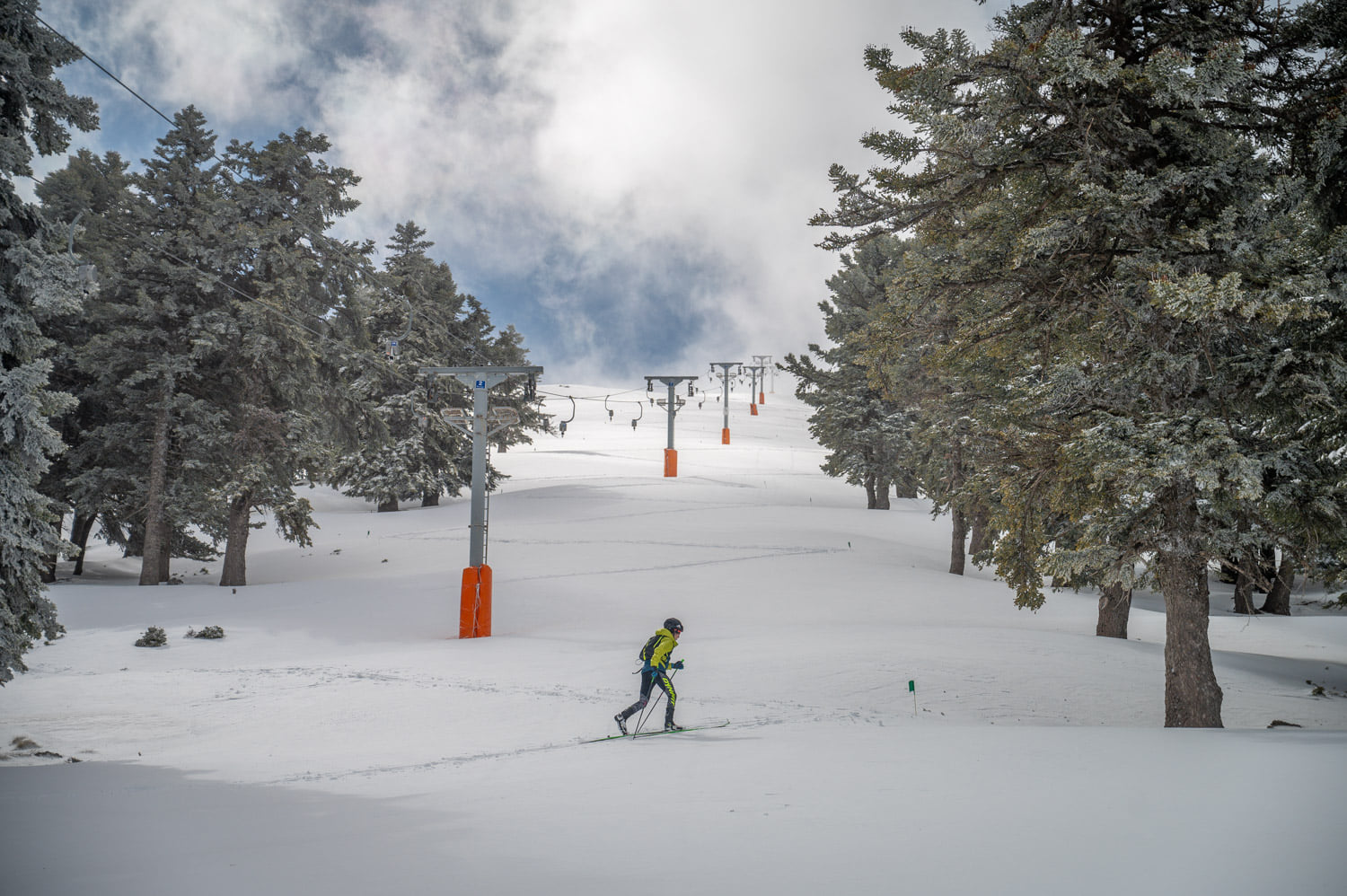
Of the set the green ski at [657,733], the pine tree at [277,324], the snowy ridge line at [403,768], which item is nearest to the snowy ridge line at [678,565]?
the pine tree at [277,324]

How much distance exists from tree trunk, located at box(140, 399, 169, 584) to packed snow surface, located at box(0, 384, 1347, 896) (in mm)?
1775

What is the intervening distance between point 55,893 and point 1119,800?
7.30m

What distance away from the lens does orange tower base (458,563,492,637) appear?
1720 cm

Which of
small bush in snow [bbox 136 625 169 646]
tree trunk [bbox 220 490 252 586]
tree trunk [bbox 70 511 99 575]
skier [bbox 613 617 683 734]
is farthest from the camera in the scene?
tree trunk [bbox 70 511 99 575]

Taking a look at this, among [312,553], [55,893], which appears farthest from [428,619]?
[55,893]

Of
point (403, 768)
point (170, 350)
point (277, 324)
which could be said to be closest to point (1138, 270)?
point (403, 768)

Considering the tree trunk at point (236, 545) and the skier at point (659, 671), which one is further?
the tree trunk at point (236, 545)

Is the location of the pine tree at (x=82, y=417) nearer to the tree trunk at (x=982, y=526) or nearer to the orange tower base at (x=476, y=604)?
the orange tower base at (x=476, y=604)

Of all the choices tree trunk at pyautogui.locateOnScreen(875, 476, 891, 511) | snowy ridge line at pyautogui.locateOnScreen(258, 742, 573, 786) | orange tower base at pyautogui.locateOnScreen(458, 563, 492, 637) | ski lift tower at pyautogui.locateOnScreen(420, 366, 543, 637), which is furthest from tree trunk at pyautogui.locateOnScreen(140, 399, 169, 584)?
tree trunk at pyautogui.locateOnScreen(875, 476, 891, 511)

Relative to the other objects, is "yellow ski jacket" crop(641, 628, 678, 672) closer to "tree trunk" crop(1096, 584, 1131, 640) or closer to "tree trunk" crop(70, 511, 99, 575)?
"tree trunk" crop(1096, 584, 1131, 640)

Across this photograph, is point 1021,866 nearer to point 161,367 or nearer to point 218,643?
point 218,643

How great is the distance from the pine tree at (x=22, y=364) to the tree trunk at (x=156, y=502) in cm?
1278

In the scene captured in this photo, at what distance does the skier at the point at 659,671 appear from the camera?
962 cm

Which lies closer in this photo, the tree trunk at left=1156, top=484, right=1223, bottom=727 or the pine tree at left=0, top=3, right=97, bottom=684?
the pine tree at left=0, top=3, right=97, bottom=684
